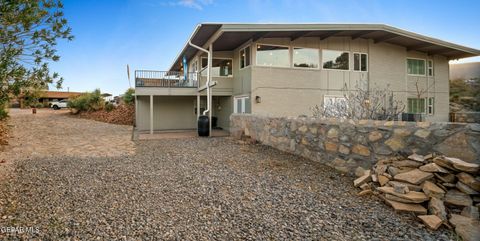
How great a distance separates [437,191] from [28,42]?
244 inches

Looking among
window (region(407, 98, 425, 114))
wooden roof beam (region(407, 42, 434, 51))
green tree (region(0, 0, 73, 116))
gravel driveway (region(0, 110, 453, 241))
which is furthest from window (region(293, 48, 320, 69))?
green tree (region(0, 0, 73, 116))

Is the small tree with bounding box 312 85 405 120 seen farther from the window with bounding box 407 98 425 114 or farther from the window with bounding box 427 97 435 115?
the window with bounding box 427 97 435 115

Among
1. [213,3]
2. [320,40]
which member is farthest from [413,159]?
[213,3]

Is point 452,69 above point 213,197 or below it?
above

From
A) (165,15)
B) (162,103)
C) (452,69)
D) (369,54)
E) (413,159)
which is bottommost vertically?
(413,159)

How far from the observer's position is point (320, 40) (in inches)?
503

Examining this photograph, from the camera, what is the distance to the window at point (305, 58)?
40.6ft

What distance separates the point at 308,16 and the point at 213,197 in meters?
18.6

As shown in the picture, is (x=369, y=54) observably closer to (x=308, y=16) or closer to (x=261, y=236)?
(x=308, y=16)

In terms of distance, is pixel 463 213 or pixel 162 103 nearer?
pixel 463 213

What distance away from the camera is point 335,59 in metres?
13.2

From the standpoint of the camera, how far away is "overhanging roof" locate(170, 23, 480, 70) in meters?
10.4

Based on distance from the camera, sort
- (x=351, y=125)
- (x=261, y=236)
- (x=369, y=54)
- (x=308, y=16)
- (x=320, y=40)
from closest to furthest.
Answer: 1. (x=261, y=236)
2. (x=351, y=125)
3. (x=320, y=40)
4. (x=369, y=54)
5. (x=308, y=16)

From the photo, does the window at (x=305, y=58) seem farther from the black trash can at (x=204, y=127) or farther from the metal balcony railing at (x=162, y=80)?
the metal balcony railing at (x=162, y=80)
